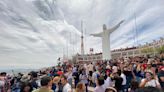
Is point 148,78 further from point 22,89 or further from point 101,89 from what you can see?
point 22,89

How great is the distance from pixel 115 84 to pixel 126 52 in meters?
112

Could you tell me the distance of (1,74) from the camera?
880 centimetres

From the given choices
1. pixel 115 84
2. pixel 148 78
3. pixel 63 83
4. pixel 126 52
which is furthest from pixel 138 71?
pixel 126 52

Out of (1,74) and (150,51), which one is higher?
(150,51)

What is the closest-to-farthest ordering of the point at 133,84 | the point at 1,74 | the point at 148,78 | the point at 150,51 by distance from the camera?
the point at 133,84 < the point at 148,78 < the point at 1,74 < the point at 150,51

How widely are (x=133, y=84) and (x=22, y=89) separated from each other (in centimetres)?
276

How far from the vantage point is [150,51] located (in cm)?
9481

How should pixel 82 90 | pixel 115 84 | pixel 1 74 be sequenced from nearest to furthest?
pixel 82 90, pixel 115 84, pixel 1 74

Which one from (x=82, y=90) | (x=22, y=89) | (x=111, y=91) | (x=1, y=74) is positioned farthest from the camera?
(x=1, y=74)

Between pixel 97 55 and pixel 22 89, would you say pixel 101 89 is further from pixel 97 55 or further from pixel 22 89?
pixel 97 55

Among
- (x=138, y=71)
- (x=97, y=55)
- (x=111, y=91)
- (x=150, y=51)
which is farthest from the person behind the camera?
(x=97, y=55)

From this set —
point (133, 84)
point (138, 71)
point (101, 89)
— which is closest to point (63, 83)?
point (101, 89)

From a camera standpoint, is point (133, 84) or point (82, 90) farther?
point (82, 90)

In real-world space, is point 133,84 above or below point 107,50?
below
